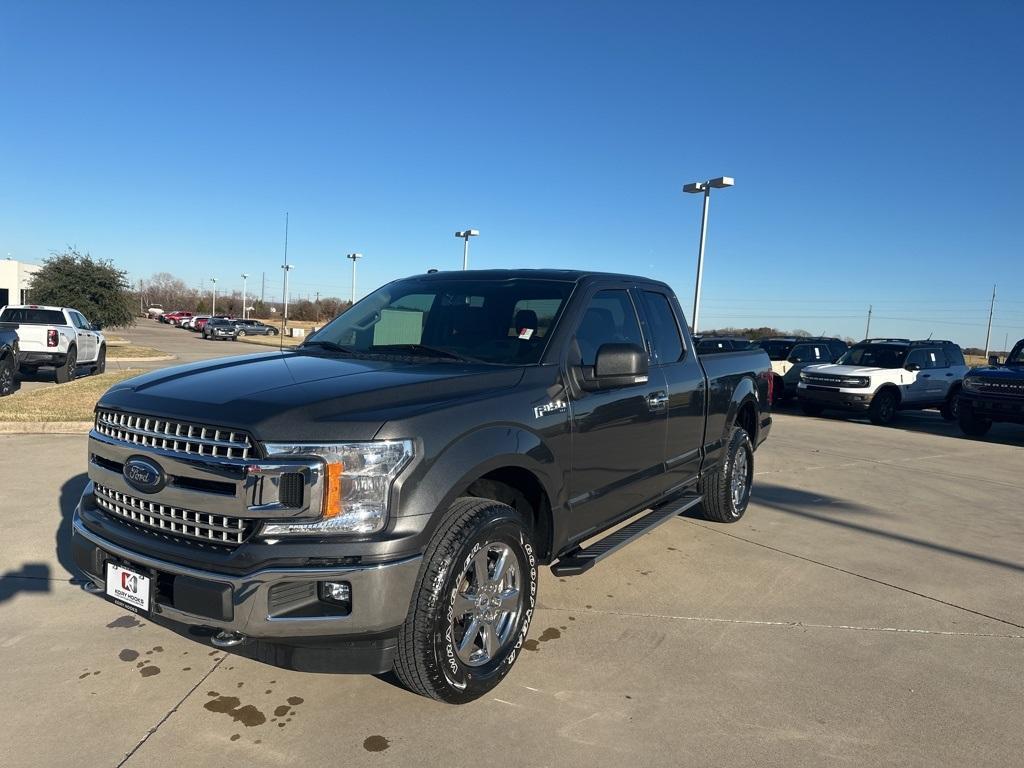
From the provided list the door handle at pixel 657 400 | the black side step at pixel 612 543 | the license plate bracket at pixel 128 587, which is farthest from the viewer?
the door handle at pixel 657 400

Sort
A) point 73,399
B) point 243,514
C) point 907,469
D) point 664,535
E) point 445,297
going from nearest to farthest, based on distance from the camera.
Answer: point 243,514, point 445,297, point 664,535, point 907,469, point 73,399

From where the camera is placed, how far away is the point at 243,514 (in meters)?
2.61

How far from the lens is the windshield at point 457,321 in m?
3.84

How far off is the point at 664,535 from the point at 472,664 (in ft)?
9.89

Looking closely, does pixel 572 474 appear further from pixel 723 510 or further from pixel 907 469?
pixel 907 469

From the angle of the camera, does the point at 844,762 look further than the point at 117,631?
No

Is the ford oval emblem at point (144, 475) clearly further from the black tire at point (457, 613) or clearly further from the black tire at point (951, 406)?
the black tire at point (951, 406)

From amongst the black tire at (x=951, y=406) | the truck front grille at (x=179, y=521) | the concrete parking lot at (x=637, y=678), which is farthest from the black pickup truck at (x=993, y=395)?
the truck front grille at (x=179, y=521)

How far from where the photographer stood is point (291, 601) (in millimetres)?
2590

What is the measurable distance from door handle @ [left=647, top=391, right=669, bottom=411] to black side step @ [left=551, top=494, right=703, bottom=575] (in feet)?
2.46

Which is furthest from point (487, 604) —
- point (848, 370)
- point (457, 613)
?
point (848, 370)

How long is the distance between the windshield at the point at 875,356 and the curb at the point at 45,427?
14.7m

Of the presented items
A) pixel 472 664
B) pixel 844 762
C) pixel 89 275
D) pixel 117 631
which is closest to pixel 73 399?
pixel 117 631

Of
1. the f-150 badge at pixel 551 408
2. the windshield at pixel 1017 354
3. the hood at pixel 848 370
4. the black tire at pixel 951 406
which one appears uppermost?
the windshield at pixel 1017 354
